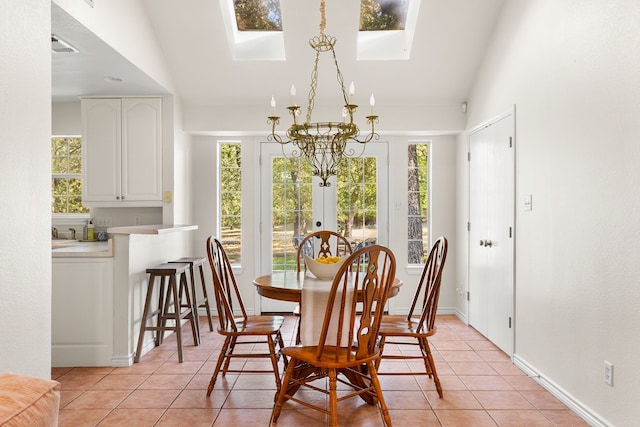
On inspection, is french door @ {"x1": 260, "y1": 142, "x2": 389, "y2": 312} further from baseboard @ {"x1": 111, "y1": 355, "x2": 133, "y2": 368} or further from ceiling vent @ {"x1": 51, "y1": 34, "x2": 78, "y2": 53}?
ceiling vent @ {"x1": 51, "y1": 34, "x2": 78, "y2": 53}

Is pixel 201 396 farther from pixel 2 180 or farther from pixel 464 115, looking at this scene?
pixel 464 115

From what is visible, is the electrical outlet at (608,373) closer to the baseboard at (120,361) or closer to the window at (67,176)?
the baseboard at (120,361)

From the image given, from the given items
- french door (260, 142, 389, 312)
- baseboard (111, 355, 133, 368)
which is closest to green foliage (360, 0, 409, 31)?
french door (260, 142, 389, 312)

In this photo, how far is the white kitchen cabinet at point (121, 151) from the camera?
4.46m

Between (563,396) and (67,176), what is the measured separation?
5156mm

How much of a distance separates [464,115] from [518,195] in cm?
164

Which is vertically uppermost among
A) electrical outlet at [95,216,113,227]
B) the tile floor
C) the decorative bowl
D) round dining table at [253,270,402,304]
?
electrical outlet at [95,216,113,227]

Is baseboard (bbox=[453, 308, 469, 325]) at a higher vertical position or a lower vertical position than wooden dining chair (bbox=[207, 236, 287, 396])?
lower

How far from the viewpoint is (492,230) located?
13.5 feet

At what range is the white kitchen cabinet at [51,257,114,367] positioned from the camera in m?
3.52

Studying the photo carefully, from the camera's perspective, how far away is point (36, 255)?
2.28 metres

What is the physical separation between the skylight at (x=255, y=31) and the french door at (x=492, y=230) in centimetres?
215

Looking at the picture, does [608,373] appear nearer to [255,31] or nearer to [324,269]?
[324,269]

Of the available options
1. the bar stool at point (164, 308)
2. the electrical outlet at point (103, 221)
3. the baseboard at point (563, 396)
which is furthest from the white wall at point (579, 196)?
the electrical outlet at point (103, 221)
